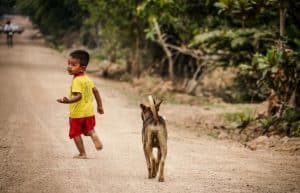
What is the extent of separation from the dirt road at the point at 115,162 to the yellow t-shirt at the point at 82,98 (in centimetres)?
67

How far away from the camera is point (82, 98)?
26.2ft

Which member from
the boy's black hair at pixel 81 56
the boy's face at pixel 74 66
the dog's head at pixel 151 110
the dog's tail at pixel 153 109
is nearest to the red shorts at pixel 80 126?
the boy's face at pixel 74 66

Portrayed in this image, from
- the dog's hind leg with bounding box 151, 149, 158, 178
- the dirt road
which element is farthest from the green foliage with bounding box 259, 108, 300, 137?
the dog's hind leg with bounding box 151, 149, 158, 178

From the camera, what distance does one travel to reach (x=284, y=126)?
38.4 ft

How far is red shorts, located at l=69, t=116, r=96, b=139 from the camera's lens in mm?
8031

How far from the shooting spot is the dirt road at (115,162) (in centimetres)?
676

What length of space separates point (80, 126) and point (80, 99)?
0.43 meters

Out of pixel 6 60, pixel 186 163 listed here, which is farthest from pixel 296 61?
pixel 6 60

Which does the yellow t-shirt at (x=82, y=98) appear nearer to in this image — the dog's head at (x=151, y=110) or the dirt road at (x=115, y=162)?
the dirt road at (x=115, y=162)

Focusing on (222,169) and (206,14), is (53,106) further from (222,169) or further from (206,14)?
(222,169)

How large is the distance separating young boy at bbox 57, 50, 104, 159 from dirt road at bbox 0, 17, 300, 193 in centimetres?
42

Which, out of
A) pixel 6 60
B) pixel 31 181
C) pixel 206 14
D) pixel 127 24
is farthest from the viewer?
pixel 6 60

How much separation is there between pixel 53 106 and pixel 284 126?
5817 mm

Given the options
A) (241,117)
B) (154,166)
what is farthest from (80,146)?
(241,117)
